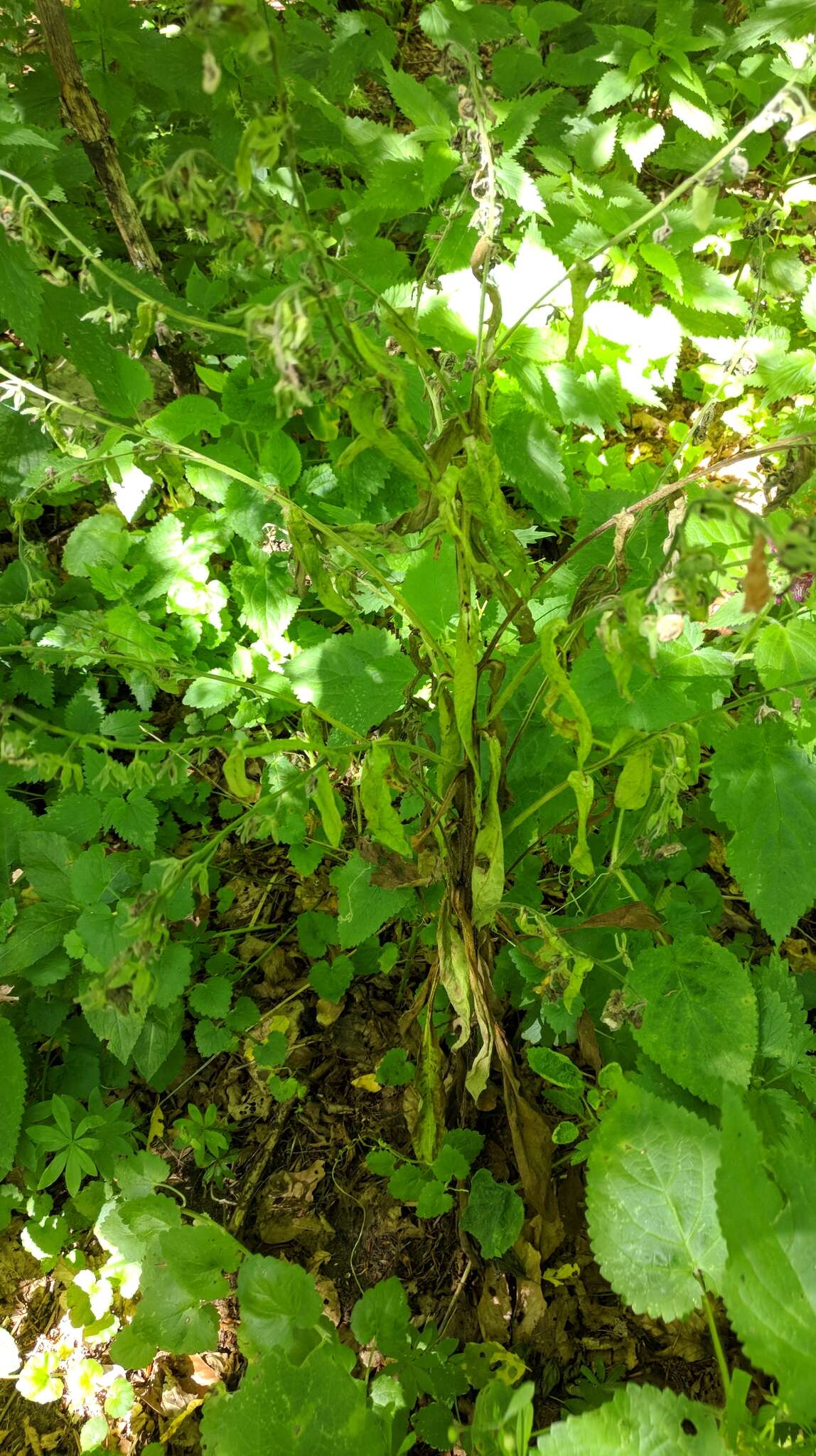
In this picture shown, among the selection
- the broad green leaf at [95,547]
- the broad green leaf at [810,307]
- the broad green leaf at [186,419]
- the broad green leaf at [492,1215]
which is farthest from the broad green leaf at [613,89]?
the broad green leaf at [492,1215]

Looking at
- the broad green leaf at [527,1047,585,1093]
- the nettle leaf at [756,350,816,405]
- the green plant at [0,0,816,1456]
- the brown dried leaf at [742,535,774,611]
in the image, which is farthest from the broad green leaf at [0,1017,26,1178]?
the nettle leaf at [756,350,816,405]

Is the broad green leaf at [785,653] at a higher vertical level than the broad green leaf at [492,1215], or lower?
higher

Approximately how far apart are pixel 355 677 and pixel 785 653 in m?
0.69

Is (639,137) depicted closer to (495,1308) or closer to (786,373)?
(786,373)

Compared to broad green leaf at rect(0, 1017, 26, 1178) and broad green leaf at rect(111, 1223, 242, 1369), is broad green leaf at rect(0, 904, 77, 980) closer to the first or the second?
broad green leaf at rect(0, 1017, 26, 1178)

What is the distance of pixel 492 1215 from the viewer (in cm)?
144

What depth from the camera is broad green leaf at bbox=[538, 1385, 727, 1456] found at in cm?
86

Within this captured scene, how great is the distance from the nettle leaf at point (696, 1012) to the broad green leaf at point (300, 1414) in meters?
0.61

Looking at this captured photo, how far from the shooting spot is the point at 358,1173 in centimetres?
167

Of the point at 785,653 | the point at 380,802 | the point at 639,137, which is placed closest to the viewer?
the point at 380,802

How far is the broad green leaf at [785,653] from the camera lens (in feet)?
4.42

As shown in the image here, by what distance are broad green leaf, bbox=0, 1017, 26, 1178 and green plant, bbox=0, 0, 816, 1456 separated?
0.07 ft

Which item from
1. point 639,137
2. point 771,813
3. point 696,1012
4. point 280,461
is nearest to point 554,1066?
Answer: point 696,1012

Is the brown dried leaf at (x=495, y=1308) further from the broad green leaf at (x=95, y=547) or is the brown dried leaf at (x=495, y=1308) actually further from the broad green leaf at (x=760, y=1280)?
the broad green leaf at (x=95, y=547)
